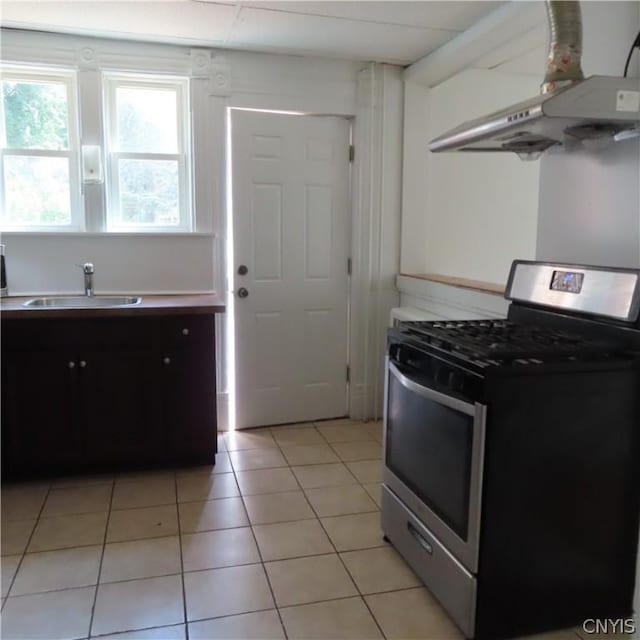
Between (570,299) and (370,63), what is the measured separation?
2.30 metres

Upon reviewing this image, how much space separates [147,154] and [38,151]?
0.60 meters

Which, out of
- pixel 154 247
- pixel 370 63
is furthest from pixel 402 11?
pixel 154 247

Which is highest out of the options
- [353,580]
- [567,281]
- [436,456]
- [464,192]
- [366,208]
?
[464,192]

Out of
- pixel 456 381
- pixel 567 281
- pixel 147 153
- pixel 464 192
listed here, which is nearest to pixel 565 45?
pixel 567 281

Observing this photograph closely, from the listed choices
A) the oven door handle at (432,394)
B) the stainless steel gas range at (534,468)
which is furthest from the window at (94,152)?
the stainless steel gas range at (534,468)

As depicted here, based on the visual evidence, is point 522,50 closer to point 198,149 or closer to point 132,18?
point 198,149

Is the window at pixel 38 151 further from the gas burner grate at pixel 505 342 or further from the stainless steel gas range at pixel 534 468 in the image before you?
the stainless steel gas range at pixel 534 468

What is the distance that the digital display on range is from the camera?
2.12 m

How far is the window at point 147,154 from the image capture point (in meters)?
3.48

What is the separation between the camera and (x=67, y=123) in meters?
3.40

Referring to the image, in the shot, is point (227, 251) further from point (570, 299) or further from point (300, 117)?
point (570, 299)

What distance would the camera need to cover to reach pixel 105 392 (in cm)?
296

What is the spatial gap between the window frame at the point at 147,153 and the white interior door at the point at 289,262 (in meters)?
0.29

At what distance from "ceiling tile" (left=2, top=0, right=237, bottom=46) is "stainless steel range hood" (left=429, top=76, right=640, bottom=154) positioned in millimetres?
1528
